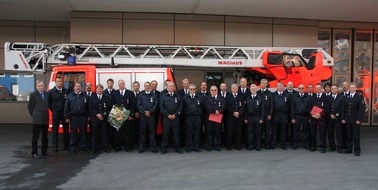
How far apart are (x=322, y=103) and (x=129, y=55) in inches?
213

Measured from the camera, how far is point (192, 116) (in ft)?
27.2

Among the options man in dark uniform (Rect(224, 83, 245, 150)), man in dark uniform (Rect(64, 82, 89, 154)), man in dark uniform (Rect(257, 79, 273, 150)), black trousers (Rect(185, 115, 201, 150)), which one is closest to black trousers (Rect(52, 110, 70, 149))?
man in dark uniform (Rect(64, 82, 89, 154))

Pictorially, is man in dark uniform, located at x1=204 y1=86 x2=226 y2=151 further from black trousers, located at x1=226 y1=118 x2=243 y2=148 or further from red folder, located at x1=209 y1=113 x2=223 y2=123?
black trousers, located at x1=226 y1=118 x2=243 y2=148

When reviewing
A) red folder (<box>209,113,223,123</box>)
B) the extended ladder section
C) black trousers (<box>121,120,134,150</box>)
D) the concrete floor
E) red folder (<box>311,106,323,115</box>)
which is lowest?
the concrete floor

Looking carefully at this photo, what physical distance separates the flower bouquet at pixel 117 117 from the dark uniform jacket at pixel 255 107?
10.1 ft

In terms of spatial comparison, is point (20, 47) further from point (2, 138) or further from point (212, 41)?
point (212, 41)

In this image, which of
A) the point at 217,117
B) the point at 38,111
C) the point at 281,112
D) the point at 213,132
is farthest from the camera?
the point at 281,112

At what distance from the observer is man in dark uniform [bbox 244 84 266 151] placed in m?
8.48

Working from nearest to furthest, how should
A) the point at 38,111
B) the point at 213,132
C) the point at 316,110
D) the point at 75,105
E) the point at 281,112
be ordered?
the point at 38,111 < the point at 75,105 < the point at 316,110 < the point at 213,132 < the point at 281,112

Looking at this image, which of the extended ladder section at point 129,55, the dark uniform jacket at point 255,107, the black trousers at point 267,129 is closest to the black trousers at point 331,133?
the black trousers at point 267,129

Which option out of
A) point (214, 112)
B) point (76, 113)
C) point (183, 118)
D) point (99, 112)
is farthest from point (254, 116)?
point (76, 113)

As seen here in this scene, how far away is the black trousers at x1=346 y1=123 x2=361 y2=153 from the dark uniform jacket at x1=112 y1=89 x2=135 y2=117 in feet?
17.7

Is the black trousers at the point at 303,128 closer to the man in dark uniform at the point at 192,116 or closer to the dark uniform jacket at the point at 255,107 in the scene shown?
the dark uniform jacket at the point at 255,107

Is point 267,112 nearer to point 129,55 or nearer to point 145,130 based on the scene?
point 145,130
